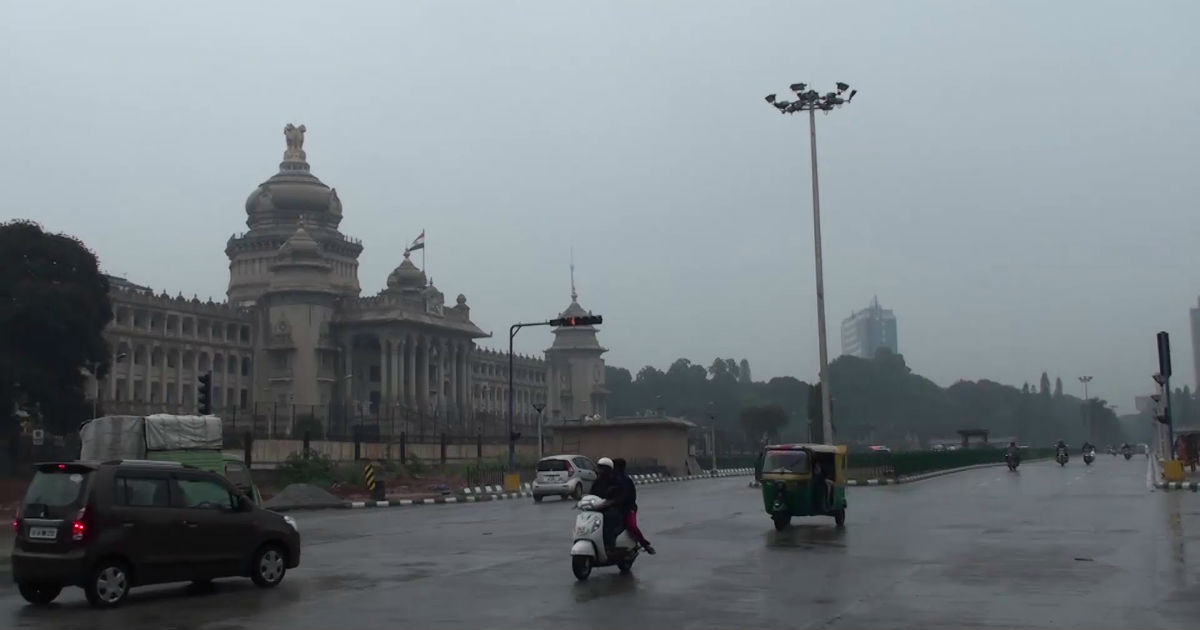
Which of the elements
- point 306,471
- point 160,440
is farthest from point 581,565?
point 306,471

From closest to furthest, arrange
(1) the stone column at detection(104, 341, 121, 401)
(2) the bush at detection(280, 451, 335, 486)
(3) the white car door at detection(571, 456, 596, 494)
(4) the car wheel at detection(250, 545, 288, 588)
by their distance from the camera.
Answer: (4) the car wheel at detection(250, 545, 288, 588) → (3) the white car door at detection(571, 456, 596, 494) → (2) the bush at detection(280, 451, 335, 486) → (1) the stone column at detection(104, 341, 121, 401)

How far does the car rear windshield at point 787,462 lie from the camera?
22031 millimetres

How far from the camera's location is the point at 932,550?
57.8 feet

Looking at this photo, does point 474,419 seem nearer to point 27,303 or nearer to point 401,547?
point 27,303

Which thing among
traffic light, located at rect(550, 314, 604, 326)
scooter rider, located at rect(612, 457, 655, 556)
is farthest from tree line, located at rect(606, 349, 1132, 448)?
scooter rider, located at rect(612, 457, 655, 556)

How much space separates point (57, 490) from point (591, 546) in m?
5.86

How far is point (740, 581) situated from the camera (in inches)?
556

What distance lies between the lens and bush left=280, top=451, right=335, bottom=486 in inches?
1731

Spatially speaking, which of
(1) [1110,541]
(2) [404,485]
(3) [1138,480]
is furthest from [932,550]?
(2) [404,485]

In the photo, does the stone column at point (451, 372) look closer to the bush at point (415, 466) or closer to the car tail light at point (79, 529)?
the bush at point (415, 466)

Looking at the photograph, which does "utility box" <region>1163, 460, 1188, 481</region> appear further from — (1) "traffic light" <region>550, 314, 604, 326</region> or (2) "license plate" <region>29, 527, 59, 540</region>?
(2) "license plate" <region>29, 527, 59, 540</region>

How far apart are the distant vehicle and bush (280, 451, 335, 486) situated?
3027 cm

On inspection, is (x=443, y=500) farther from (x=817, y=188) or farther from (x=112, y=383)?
(x=112, y=383)

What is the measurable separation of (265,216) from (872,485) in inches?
3239
